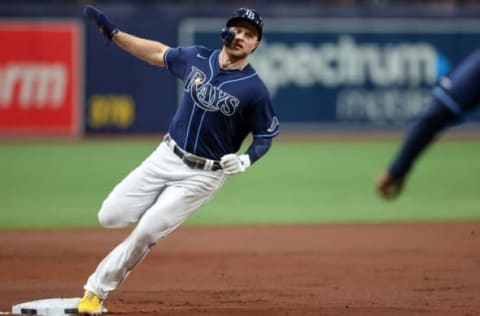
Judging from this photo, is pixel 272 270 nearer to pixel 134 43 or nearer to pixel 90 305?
pixel 90 305

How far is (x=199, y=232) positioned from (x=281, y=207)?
238 centimetres

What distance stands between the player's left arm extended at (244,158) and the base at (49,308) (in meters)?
1.40

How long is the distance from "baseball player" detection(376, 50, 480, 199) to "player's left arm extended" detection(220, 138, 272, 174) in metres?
2.21

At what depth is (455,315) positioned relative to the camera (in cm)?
734

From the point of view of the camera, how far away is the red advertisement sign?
21469 millimetres

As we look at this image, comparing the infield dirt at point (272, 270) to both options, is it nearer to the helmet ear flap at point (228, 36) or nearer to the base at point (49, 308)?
the base at point (49, 308)

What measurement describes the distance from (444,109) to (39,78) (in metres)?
17.8

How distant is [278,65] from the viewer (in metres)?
23.2

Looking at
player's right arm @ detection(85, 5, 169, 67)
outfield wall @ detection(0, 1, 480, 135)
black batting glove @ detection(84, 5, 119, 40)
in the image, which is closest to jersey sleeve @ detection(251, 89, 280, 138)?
player's right arm @ detection(85, 5, 169, 67)

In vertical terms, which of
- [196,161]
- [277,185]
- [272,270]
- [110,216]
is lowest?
[277,185]

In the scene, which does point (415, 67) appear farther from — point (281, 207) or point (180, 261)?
point (180, 261)

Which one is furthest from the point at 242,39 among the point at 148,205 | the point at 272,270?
the point at 272,270

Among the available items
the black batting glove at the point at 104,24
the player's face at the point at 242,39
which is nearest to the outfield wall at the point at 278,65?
the black batting glove at the point at 104,24

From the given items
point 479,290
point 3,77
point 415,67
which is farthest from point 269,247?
point 415,67
